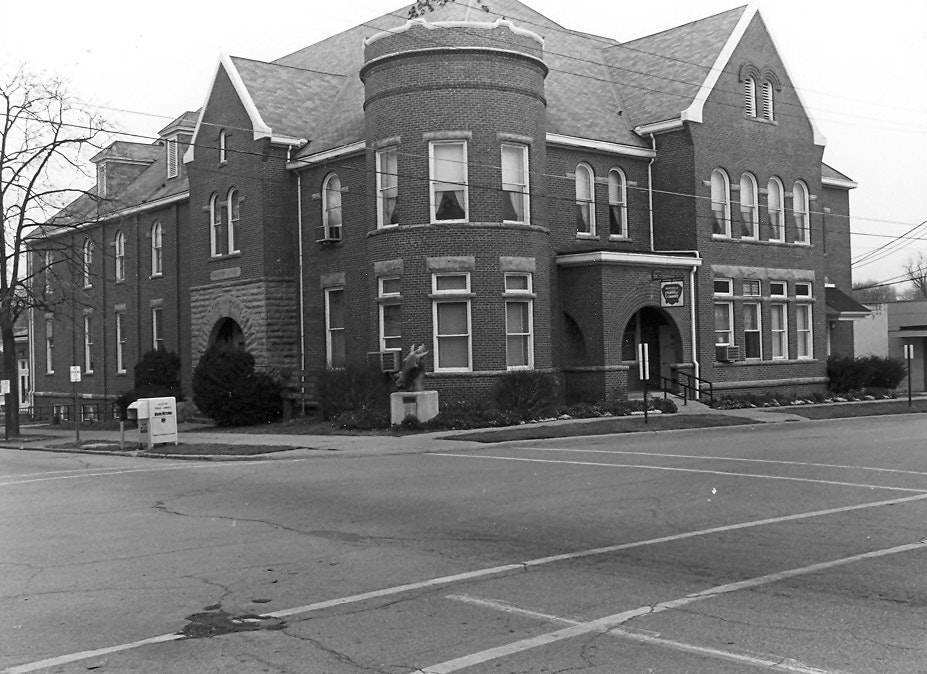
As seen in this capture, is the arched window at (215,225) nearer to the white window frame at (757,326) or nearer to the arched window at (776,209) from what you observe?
the white window frame at (757,326)

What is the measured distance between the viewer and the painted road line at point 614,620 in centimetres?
651

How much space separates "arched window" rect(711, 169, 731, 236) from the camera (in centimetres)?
3603

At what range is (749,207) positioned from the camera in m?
37.3

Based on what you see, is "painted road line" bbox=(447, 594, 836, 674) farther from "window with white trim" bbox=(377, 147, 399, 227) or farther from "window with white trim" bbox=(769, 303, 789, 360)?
"window with white trim" bbox=(769, 303, 789, 360)

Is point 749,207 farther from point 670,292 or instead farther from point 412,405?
point 412,405

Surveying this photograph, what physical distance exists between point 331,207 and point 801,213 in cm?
1769

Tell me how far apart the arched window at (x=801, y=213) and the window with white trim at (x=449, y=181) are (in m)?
15.4

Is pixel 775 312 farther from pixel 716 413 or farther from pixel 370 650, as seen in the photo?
pixel 370 650

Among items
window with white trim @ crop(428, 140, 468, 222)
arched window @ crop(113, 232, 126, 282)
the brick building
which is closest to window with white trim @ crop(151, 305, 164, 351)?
the brick building

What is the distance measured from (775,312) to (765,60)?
9200 mm

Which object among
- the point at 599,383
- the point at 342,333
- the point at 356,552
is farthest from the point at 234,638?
the point at 342,333

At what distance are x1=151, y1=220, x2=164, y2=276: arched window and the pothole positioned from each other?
3795 centimetres

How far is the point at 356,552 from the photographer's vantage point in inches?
412

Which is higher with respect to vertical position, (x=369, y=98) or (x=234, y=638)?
(x=369, y=98)
